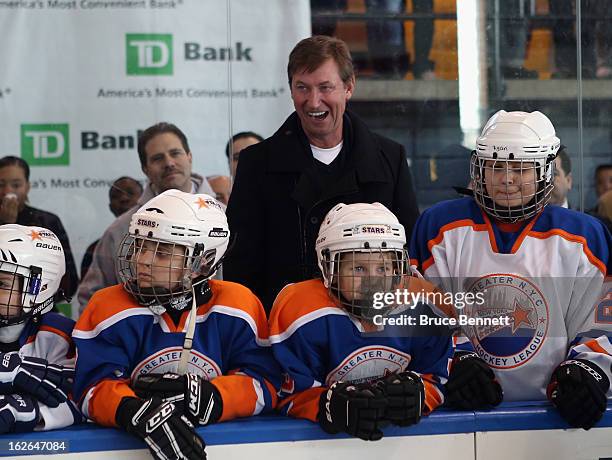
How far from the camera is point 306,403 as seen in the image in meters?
1.93

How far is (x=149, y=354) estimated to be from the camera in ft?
6.49

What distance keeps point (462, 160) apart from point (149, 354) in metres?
2.08

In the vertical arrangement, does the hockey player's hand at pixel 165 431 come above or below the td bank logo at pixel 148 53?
below

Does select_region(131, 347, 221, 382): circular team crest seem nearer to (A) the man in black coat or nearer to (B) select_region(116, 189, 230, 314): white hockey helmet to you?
(B) select_region(116, 189, 230, 314): white hockey helmet

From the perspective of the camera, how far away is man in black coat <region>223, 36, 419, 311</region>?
2.53 m

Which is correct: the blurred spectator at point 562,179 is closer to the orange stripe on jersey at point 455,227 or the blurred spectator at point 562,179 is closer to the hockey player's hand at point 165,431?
the orange stripe on jersey at point 455,227

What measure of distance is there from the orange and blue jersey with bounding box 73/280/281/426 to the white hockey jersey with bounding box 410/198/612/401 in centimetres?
46

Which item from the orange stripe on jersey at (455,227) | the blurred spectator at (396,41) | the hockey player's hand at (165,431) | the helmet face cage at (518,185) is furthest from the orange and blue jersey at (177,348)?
the blurred spectator at (396,41)

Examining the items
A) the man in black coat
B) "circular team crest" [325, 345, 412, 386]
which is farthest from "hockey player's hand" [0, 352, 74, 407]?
the man in black coat

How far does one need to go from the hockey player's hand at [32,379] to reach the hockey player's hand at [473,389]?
2.60 feet

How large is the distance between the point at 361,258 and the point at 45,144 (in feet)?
6.59

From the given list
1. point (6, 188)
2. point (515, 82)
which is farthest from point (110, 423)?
point (515, 82)

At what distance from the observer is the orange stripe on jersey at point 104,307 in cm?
197

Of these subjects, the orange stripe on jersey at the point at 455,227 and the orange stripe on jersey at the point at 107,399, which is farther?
the orange stripe on jersey at the point at 455,227
